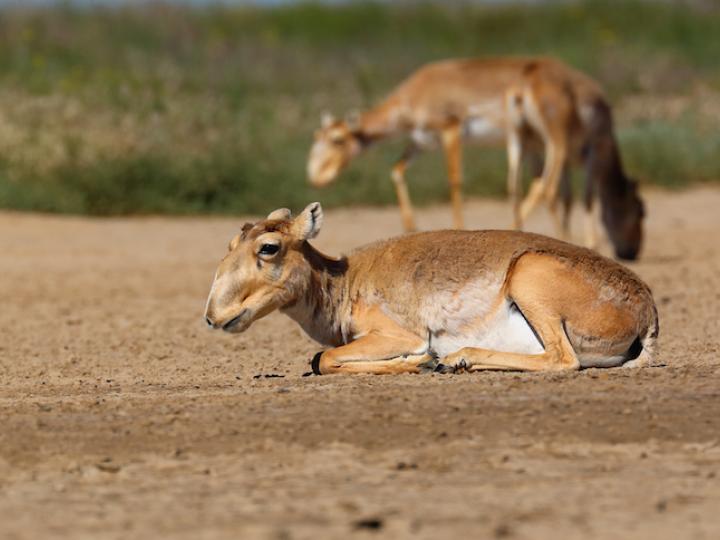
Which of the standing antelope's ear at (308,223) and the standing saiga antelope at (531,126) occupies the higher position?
the standing saiga antelope at (531,126)

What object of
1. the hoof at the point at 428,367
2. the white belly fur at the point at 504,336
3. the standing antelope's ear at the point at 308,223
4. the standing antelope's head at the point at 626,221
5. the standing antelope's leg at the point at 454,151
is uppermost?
the standing antelope's leg at the point at 454,151

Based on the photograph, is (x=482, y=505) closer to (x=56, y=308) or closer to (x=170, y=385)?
(x=170, y=385)

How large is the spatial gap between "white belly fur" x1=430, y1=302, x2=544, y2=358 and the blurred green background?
1339 cm

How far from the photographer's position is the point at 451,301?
30.8 feet

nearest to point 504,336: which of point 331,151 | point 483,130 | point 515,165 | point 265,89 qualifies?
point 515,165

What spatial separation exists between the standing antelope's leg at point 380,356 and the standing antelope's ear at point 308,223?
0.72 metres

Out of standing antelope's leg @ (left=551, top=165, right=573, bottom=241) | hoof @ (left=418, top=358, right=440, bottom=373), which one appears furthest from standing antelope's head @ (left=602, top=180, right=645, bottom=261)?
hoof @ (left=418, top=358, right=440, bottom=373)

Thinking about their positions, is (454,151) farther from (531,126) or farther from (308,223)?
(308,223)

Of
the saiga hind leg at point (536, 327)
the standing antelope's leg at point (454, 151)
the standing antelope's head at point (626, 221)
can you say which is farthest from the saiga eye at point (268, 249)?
the standing antelope's leg at point (454, 151)

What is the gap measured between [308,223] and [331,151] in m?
13.0

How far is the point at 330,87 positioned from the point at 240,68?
1909mm

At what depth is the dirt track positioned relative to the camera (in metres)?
6.18

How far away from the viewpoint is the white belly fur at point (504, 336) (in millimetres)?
9305

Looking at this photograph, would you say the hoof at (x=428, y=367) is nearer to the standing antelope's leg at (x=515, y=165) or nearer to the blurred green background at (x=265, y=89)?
the standing antelope's leg at (x=515, y=165)
